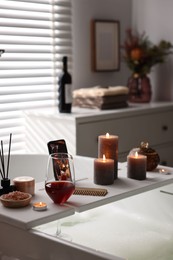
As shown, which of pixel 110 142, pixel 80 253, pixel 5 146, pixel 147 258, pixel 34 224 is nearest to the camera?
pixel 80 253

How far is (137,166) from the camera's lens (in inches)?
75.1

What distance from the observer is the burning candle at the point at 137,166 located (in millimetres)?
1897

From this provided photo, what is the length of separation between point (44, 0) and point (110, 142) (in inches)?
71.1

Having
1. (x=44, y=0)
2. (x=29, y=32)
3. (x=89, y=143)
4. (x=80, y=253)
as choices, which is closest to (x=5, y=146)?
(x=89, y=143)

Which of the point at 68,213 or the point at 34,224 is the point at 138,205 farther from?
the point at 34,224

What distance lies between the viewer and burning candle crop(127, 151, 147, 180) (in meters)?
1.90

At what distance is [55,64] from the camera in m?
3.54

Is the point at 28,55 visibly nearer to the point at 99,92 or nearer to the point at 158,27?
the point at 99,92

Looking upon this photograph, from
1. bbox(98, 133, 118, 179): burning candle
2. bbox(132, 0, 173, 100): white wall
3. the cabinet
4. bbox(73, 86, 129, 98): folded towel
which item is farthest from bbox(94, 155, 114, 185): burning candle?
bbox(132, 0, 173, 100): white wall

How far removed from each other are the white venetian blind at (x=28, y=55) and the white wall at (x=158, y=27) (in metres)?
0.74

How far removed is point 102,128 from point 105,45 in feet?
3.09

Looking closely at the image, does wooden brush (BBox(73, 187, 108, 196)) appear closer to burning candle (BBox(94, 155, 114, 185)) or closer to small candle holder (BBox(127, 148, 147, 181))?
burning candle (BBox(94, 155, 114, 185))

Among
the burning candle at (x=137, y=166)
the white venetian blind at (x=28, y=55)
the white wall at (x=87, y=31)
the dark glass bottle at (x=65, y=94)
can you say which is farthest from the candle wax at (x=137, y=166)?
the white wall at (x=87, y=31)

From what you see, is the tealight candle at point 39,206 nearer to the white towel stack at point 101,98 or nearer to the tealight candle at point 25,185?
the tealight candle at point 25,185
